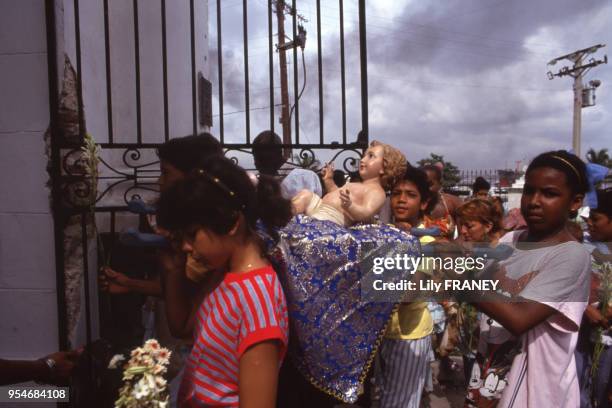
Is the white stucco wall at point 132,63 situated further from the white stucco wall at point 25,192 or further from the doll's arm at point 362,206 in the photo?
the doll's arm at point 362,206

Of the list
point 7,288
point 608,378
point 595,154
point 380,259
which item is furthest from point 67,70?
point 595,154

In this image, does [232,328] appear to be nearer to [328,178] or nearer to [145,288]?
[145,288]

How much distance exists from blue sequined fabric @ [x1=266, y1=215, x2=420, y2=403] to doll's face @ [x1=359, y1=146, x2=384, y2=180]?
2.40 ft

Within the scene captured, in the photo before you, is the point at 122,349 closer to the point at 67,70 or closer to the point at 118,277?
the point at 118,277

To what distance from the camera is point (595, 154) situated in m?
32.6

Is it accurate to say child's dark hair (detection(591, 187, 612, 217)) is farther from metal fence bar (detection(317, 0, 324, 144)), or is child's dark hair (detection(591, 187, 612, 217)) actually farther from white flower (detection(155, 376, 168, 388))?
white flower (detection(155, 376, 168, 388))

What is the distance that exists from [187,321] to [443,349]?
2440 mm

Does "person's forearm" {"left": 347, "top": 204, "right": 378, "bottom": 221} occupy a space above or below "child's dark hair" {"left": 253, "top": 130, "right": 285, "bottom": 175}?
below

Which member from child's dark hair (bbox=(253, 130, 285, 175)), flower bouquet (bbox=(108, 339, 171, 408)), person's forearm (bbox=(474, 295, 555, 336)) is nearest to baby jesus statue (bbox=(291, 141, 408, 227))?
child's dark hair (bbox=(253, 130, 285, 175))

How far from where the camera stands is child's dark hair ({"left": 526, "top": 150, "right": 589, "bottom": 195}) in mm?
1610

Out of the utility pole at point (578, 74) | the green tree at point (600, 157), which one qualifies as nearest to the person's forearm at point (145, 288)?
the utility pole at point (578, 74)

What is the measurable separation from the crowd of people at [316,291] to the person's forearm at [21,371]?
530 millimetres

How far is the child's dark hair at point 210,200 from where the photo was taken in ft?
3.91

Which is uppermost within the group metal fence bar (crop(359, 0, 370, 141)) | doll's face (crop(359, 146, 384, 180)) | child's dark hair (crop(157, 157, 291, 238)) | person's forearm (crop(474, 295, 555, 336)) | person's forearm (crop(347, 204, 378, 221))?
metal fence bar (crop(359, 0, 370, 141))
